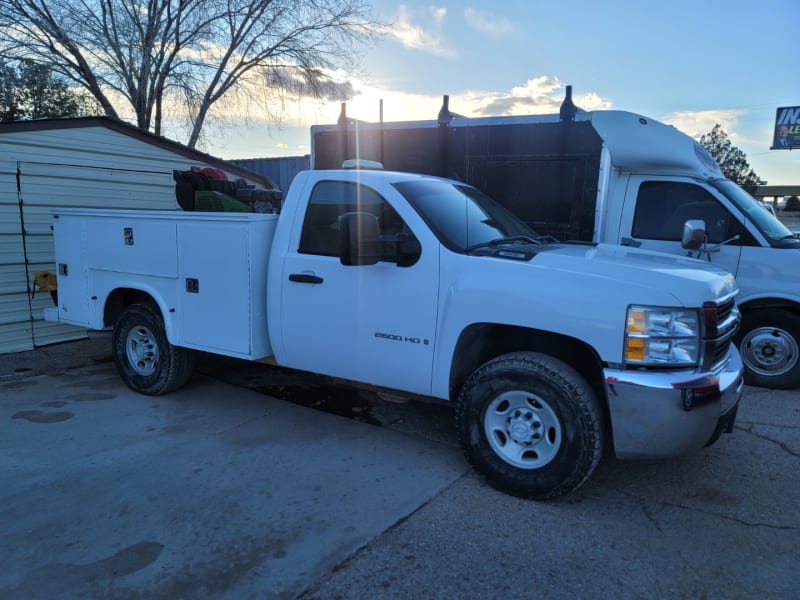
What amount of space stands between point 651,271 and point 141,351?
462 cm

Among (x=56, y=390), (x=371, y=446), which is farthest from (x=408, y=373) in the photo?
(x=56, y=390)

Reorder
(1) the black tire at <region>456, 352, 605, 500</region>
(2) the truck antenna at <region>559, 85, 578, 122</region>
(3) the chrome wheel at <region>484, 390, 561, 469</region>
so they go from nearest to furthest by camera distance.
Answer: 1. (1) the black tire at <region>456, 352, 605, 500</region>
2. (3) the chrome wheel at <region>484, 390, 561, 469</region>
3. (2) the truck antenna at <region>559, 85, 578, 122</region>

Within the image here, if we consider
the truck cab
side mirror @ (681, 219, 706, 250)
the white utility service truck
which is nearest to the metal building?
the white utility service truck

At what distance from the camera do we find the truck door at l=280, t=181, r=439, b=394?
382 centimetres

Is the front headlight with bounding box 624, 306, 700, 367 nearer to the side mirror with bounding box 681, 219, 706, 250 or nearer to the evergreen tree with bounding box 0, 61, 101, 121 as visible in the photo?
the side mirror with bounding box 681, 219, 706, 250

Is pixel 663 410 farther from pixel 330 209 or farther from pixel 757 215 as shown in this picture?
pixel 757 215

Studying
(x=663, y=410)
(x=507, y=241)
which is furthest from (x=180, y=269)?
(x=663, y=410)

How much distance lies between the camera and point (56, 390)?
18.2ft

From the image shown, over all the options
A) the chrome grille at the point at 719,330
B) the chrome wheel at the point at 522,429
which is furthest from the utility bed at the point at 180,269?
the chrome grille at the point at 719,330

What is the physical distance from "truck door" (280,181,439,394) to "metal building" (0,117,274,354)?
4523 millimetres

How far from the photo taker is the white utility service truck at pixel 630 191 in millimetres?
5812

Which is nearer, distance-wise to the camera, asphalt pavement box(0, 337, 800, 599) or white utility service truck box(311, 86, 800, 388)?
asphalt pavement box(0, 337, 800, 599)

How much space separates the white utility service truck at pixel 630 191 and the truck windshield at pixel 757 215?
0.02m

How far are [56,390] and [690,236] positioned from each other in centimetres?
648
